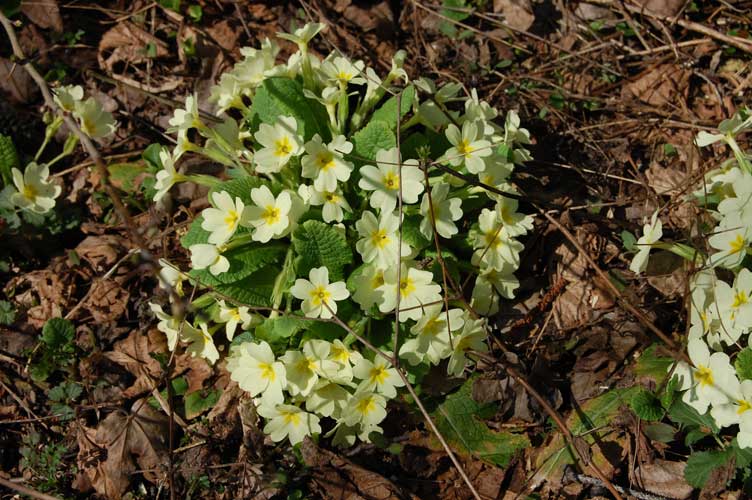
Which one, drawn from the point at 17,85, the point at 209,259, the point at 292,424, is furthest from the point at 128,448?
the point at 17,85

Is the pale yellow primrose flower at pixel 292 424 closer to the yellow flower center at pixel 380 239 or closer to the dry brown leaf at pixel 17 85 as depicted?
the yellow flower center at pixel 380 239

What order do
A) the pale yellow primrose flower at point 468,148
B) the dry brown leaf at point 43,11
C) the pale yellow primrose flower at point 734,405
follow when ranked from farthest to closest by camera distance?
the dry brown leaf at point 43,11 < the pale yellow primrose flower at point 468,148 < the pale yellow primrose flower at point 734,405

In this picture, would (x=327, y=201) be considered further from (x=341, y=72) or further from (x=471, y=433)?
(x=471, y=433)

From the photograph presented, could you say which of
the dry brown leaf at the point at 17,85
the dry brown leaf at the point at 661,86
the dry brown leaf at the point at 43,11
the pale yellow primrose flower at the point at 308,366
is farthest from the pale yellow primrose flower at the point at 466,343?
the dry brown leaf at the point at 43,11

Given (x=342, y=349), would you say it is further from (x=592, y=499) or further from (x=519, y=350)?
(x=592, y=499)

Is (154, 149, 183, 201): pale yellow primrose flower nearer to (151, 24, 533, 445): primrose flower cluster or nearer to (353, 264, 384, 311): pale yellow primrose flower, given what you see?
(151, 24, 533, 445): primrose flower cluster

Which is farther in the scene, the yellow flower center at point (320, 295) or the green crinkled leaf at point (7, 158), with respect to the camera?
the green crinkled leaf at point (7, 158)

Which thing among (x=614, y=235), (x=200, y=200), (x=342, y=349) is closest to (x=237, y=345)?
(x=342, y=349)
